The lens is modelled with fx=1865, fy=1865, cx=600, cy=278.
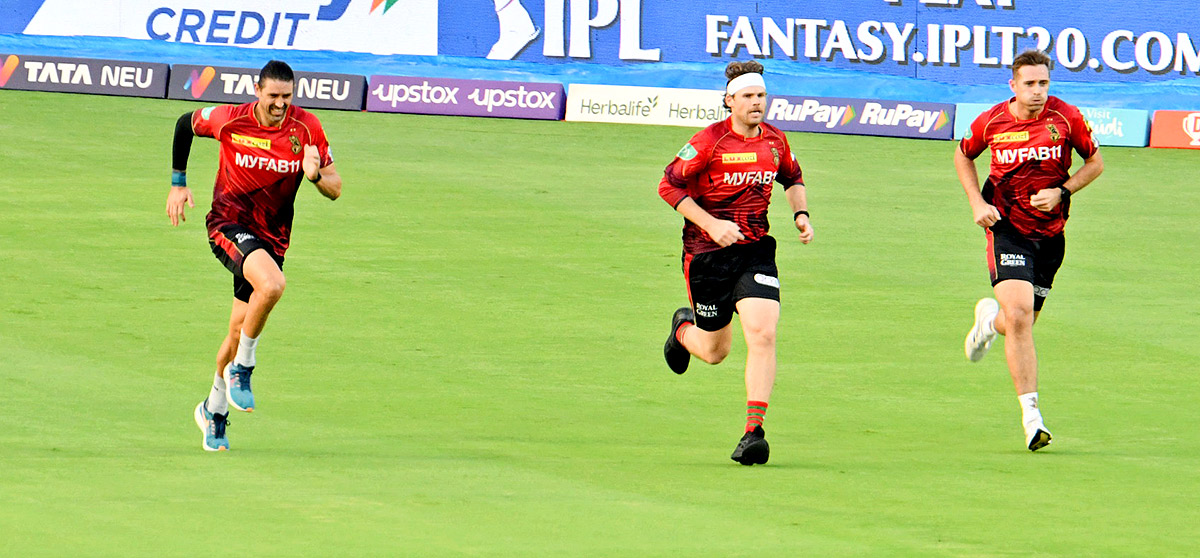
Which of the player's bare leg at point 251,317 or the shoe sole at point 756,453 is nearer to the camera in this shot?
the shoe sole at point 756,453

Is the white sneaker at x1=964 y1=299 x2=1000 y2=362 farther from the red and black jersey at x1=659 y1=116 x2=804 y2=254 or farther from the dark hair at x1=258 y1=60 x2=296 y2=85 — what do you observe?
the dark hair at x1=258 y1=60 x2=296 y2=85

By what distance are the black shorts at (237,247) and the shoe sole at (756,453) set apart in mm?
2865

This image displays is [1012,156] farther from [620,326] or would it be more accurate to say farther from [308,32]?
[308,32]

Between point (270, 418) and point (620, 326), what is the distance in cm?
419

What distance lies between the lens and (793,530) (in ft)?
27.0

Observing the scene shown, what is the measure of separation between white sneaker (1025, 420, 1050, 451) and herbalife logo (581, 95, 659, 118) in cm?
1870

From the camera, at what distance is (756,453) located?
9.71 metres

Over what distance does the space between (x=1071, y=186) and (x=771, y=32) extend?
18.6 m

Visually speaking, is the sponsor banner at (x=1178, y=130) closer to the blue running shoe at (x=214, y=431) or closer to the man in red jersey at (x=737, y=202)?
the man in red jersey at (x=737, y=202)

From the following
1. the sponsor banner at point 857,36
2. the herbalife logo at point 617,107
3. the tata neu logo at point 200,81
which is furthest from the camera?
the sponsor banner at point 857,36

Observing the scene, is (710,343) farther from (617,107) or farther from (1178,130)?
(1178,130)

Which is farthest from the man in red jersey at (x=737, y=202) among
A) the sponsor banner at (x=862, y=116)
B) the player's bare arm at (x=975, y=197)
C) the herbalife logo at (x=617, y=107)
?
the herbalife logo at (x=617, y=107)

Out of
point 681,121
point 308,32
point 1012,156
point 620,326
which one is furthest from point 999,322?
point 308,32

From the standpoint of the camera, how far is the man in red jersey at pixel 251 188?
1022 cm
